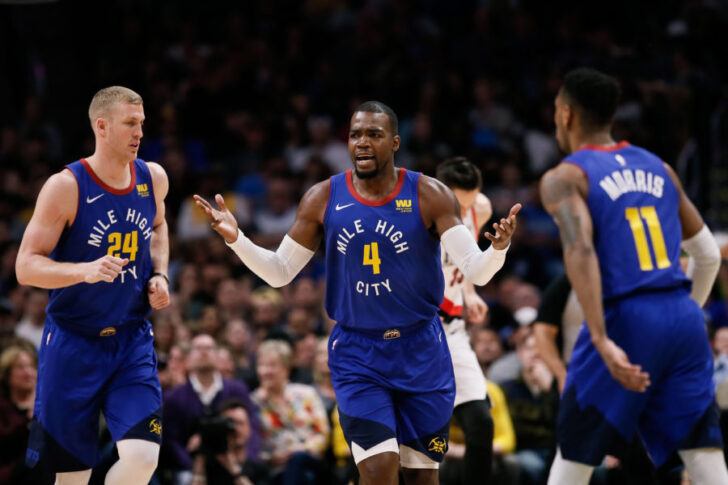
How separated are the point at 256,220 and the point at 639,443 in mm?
6588

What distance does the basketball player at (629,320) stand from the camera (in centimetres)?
466

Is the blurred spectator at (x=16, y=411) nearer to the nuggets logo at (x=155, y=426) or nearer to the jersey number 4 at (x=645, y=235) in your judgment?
the nuggets logo at (x=155, y=426)

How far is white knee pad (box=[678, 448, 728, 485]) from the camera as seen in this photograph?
473cm

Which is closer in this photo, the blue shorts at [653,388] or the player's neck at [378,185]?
the blue shorts at [653,388]

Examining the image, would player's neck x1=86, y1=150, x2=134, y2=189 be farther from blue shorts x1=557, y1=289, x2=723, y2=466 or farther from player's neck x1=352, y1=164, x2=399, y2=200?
blue shorts x1=557, y1=289, x2=723, y2=466

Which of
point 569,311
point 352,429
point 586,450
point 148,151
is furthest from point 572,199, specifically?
point 148,151

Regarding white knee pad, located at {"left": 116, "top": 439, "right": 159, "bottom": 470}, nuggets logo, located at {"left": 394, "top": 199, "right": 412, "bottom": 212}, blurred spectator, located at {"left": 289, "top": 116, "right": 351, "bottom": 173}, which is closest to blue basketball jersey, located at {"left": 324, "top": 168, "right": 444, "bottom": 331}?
nuggets logo, located at {"left": 394, "top": 199, "right": 412, "bottom": 212}

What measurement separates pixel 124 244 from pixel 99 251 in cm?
15

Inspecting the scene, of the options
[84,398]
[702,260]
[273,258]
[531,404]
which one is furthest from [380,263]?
[531,404]

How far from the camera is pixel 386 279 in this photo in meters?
5.73

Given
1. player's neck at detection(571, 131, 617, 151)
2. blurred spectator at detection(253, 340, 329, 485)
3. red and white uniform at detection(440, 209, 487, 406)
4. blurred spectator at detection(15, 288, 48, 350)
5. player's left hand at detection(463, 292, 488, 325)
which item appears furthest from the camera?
blurred spectator at detection(15, 288, 48, 350)

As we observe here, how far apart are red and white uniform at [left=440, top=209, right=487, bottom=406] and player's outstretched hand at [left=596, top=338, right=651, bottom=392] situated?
243 cm

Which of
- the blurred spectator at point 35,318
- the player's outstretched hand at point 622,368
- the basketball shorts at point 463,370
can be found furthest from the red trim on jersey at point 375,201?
the blurred spectator at point 35,318

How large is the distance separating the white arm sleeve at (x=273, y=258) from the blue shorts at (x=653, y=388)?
1.98 meters
